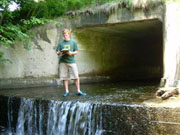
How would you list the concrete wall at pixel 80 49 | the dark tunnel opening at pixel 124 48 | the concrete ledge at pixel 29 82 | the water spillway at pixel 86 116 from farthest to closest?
the dark tunnel opening at pixel 124 48, the concrete ledge at pixel 29 82, the concrete wall at pixel 80 49, the water spillway at pixel 86 116

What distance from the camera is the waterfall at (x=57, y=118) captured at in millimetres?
4773

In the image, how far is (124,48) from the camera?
40.6 ft

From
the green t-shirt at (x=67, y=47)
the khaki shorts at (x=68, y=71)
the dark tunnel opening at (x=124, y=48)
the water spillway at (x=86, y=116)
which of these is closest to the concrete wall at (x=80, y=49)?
the dark tunnel opening at (x=124, y=48)

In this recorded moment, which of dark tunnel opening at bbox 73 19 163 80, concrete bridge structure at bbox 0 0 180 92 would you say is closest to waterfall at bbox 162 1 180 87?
concrete bridge structure at bbox 0 0 180 92

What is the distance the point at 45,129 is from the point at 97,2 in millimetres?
5430

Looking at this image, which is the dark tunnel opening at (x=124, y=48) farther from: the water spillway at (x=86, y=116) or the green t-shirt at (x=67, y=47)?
the water spillway at (x=86, y=116)

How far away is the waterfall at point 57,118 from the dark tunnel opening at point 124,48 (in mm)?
4426

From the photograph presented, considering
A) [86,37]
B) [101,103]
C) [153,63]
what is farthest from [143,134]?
[153,63]

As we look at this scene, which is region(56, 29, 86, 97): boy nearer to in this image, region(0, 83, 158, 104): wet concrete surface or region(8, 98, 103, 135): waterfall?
region(0, 83, 158, 104): wet concrete surface

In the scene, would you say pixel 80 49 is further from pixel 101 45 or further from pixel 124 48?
pixel 124 48

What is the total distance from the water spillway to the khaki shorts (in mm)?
812

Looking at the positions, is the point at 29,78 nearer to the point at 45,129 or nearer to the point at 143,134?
the point at 45,129

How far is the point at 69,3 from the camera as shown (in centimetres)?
977

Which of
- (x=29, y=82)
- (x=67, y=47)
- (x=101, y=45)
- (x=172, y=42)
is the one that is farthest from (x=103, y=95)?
(x=101, y=45)
